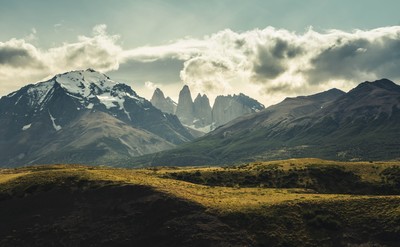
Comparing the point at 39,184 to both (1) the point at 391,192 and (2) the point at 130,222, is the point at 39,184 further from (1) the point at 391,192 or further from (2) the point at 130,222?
(1) the point at 391,192

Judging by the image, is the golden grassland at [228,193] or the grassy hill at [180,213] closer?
the grassy hill at [180,213]

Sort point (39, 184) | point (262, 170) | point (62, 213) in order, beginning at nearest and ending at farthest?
point (62, 213), point (39, 184), point (262, 170)

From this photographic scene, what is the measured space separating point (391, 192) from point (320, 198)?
26349mm

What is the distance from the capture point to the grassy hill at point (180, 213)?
77.7m

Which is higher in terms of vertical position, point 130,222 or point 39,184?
point 39,184

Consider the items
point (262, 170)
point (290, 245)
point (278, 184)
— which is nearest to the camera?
point (290, 245)

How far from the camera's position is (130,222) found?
8431 cm

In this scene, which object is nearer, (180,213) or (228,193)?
(180,213)

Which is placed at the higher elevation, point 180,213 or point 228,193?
point 228,193

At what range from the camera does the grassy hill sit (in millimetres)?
77719

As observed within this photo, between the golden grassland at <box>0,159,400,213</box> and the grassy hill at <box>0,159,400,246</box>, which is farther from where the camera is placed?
the golden grassland at <box>0,159,400,213</box>

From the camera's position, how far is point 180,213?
84.4 metres

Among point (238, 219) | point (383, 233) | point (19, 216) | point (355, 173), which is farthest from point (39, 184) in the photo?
point (355, 173)

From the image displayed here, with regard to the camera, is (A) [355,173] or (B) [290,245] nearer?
(B) [290,245]
